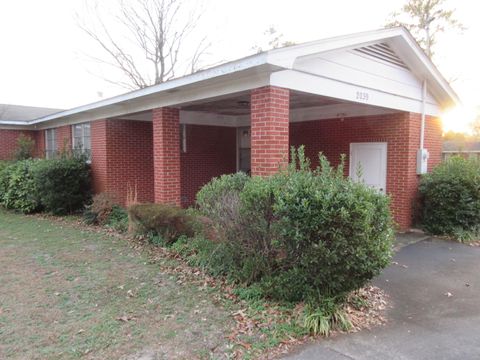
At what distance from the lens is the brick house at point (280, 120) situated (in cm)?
549

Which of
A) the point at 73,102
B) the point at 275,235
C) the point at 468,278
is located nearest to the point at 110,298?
the point at 275,235

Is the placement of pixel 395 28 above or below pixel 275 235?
above

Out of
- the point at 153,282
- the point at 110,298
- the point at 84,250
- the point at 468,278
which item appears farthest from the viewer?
the point at 84,250

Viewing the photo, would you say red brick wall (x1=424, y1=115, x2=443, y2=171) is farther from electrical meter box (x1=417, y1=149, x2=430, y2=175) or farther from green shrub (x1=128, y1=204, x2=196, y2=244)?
green shrub (x1=128, y1=204, x2=196, y2=244)

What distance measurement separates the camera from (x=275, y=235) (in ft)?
13.0

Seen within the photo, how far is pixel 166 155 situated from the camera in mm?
7844

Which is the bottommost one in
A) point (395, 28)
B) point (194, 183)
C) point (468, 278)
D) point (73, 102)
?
point (468, 278)

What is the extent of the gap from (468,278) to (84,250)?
21.8 ft

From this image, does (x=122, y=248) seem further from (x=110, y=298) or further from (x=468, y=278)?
(x=468, y=278)

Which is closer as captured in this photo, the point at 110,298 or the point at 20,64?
the point at 110,298

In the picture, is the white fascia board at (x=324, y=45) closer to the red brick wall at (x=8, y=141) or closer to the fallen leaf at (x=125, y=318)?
the fallen leaf at (x=125, y=318)

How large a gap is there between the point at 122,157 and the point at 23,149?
6020 millimetres

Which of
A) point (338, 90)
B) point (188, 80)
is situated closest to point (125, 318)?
point (188, 80)

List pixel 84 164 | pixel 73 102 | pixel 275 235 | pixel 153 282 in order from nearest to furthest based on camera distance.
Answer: pixel 275 235 → pixel 153 282 → pixel 84 164 → pixel 73 102
